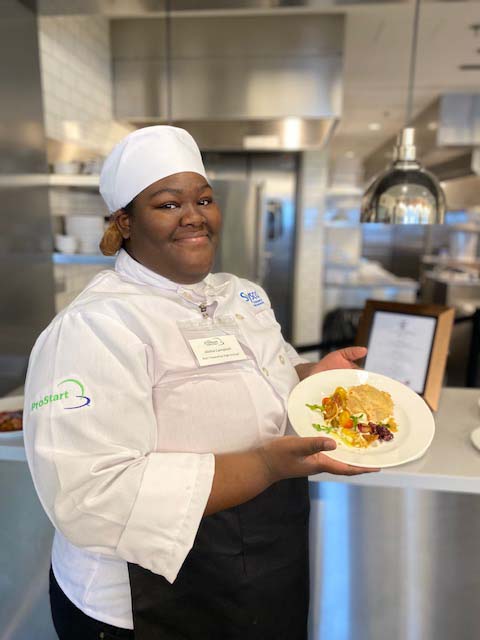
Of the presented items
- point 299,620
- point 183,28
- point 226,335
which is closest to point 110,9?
point 183,28

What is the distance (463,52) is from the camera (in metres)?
3.51

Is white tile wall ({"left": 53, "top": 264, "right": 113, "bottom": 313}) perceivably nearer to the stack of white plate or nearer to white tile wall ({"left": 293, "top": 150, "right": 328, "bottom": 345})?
the stack of white plate

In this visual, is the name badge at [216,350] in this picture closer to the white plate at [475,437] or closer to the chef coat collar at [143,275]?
the chef coat collar at [143,275]

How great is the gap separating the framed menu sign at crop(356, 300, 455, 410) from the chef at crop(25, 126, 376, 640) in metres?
0.68

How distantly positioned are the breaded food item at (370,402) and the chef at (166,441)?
166 millimetres

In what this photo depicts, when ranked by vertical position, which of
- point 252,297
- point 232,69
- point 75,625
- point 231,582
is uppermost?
point 232,69

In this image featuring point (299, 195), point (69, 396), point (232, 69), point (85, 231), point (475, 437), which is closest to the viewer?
point (69, 396)

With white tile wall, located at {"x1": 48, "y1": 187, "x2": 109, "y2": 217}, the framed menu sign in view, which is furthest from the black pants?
white tile wall, located at {"x1": 48, "y1": 187, "x2": 109, "y2": 217}

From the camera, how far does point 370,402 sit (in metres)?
1.12

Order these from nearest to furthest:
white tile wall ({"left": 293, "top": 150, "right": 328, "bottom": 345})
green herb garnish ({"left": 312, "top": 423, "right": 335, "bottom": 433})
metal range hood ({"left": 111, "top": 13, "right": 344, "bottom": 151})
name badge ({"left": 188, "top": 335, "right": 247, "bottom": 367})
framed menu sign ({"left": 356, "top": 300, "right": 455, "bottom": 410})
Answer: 1. name badge ({"left": 188, "top": 335, "right": 247, "bottom": 367})
2. green herb garnish ({"left": 312, "top": 423, "right": 335, "bottom": 433})
3. framed menu sign ({"left": 356, "top": 300, "right": 455, "bottom": 410})
4. metal range hood ({"left": 111, "top": 13, "right": 344, "bottom": 151})
5. white tile wall ({"left": 293, "top": 150, "right": 328, "bottom": 345})

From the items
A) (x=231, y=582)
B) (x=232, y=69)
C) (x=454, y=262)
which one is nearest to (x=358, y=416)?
(x=231, y=582)

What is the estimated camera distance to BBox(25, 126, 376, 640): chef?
777 millimetres

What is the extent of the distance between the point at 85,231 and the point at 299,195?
2668 mm

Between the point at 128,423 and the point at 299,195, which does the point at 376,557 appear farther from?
the point at 299,195
